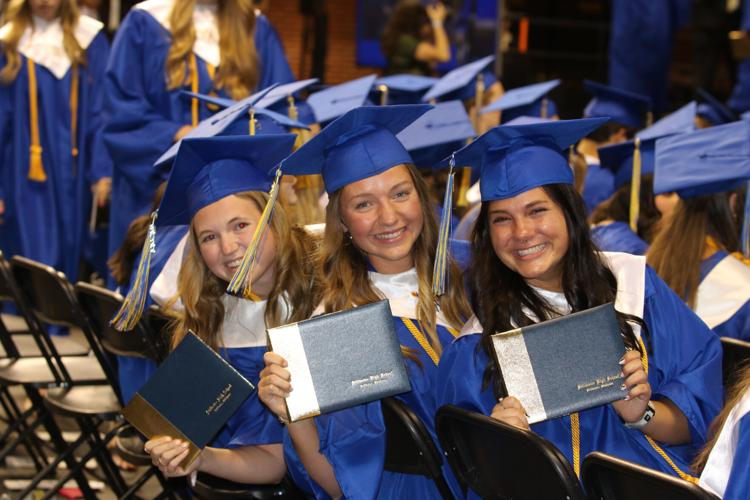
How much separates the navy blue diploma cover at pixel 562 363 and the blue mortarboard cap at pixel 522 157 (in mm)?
477

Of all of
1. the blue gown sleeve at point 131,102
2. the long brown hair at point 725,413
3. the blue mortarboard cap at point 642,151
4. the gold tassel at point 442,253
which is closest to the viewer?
the long brown hair at point 725,413

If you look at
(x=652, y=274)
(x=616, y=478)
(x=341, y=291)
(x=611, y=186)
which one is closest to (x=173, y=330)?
(x=341, y=291)

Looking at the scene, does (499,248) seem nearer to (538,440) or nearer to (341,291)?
(341,291)

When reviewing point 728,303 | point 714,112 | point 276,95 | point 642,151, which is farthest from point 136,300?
point 714,112

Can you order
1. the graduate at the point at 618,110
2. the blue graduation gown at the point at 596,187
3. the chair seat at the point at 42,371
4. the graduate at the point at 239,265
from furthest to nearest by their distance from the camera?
the graduate at the point at 618,110 → the blue graduation gown at the point at 596,187 → the chair seat at the point at 42,371 → the graduate at the point at 239,265

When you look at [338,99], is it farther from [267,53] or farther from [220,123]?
[220,123]

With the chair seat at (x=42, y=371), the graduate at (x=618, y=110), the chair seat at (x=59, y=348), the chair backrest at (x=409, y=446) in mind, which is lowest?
the chair seat at (x=59, y=348)

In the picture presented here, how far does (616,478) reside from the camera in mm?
1958

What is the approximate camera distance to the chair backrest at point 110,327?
3170 millimetres

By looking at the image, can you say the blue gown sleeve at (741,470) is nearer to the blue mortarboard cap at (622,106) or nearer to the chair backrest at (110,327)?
the chair backrest at (110,327)

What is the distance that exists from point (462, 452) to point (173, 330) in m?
1.15

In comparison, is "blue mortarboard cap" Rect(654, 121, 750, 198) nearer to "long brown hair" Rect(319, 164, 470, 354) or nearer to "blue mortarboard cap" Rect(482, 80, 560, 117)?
"long brown hair" Rect(319, 164, 470, 354)

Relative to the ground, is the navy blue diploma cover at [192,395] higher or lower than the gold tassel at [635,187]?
lower

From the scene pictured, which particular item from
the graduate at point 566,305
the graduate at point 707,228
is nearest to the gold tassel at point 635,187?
the graduate at point 707,228
